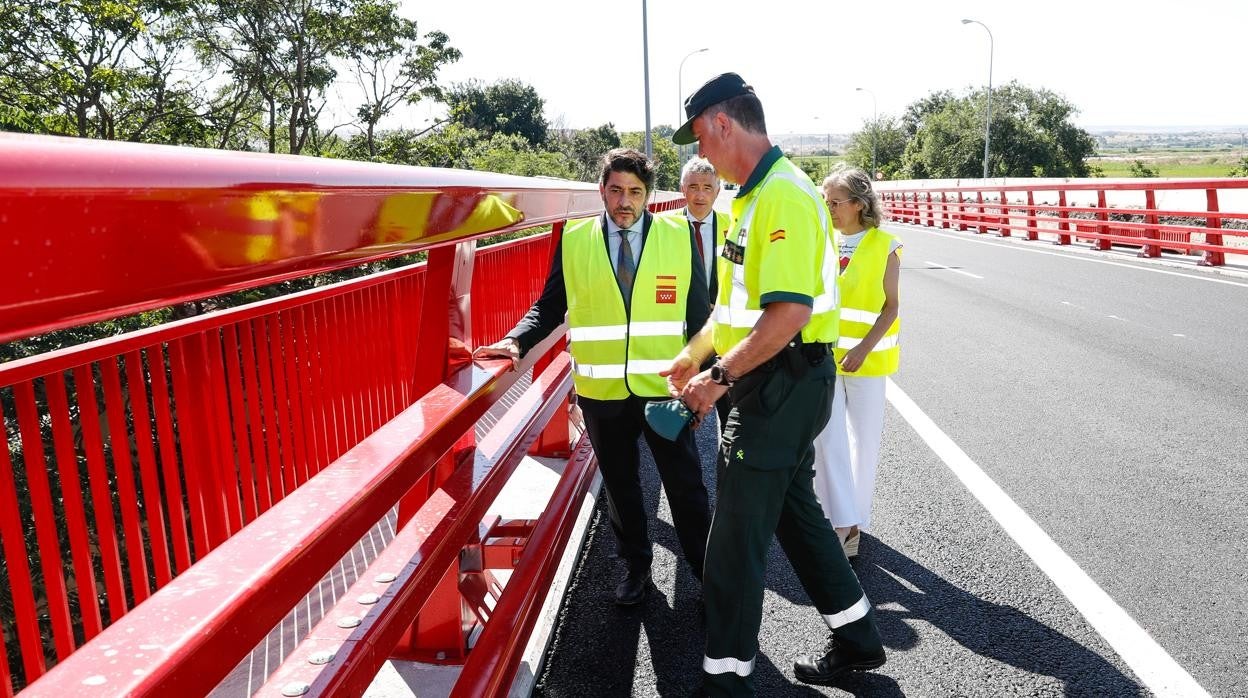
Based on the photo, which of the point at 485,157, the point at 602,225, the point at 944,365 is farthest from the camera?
the point at 485,157

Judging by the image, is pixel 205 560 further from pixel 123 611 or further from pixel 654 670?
pixel 654 670

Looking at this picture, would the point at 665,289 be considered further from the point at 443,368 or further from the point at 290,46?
the point at 290,46

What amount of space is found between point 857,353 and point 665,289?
3.48 ft

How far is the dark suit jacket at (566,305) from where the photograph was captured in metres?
3.95

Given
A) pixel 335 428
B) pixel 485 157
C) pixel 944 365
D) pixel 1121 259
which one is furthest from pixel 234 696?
Answer: pixel 485 157

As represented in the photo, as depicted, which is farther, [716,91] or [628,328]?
[628,328]

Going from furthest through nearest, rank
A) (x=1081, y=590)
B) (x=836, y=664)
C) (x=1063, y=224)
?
1. (x=1063, y=224)
2. (x=1081, y=590)
3. (x=836, y=664)

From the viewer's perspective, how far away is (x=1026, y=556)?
4.27 metres

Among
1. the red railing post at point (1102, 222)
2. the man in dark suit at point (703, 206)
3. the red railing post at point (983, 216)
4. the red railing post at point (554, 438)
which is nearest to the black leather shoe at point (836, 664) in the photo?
the red railing post at point (554, 438)

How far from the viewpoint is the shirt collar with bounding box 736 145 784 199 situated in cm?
305

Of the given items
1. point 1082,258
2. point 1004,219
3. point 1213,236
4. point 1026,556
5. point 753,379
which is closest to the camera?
point 753,379

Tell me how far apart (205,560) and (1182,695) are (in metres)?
3.11

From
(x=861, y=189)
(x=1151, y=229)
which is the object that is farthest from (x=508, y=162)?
(x=861, y=189)

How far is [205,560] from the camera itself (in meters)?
1.32
